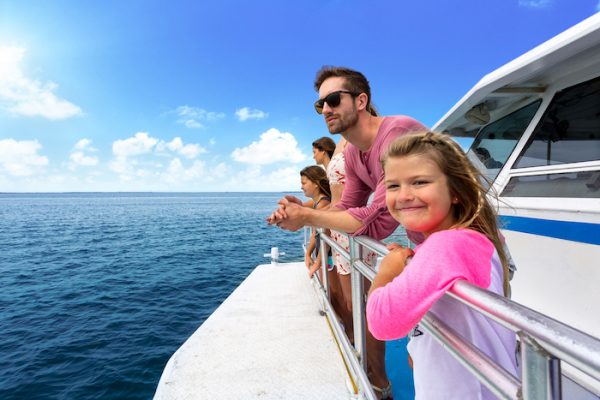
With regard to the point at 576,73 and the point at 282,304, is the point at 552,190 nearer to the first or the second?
the point at 576,73

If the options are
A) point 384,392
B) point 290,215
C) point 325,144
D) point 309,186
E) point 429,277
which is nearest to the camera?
point 429,277

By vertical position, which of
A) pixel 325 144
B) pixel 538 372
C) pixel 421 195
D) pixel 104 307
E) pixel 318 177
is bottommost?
pixel 104 307

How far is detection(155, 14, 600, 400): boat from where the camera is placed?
221cm

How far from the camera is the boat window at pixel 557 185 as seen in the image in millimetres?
2400

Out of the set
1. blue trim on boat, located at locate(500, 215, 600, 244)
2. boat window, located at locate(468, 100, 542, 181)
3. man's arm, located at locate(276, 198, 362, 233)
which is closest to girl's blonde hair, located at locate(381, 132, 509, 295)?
man's arm, located at locate(276, 198, 362, 233)

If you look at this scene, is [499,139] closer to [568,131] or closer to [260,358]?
[568,131]

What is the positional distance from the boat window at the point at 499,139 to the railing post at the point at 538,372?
10.1 feet

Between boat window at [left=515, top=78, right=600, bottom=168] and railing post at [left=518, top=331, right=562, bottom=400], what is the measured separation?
8.79 ft

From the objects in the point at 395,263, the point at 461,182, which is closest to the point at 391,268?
the point at 395,263

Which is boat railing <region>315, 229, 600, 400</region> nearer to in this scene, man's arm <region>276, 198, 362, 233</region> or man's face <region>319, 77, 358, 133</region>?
man's arm <region>276, 198, 362, 233</region>

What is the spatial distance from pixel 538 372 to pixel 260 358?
2569mm

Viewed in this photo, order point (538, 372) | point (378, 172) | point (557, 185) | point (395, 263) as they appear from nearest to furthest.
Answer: point (538, 372), point (395, 263), point (378, 172), point (557, 185)

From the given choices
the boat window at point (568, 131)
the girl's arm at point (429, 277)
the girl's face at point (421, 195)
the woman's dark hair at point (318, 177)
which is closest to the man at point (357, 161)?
the girl's face at point (421, 195)

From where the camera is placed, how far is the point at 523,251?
2912 millimetres
